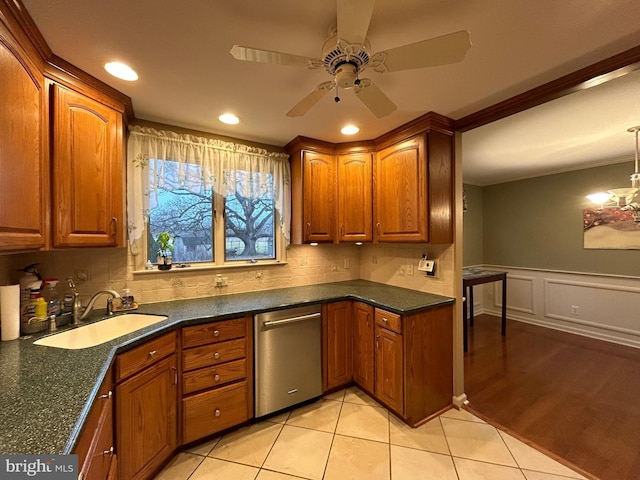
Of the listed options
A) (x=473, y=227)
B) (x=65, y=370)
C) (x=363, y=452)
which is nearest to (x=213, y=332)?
(x=65, y=370)

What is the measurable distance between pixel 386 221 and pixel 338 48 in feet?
5.36

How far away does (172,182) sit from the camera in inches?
86.7

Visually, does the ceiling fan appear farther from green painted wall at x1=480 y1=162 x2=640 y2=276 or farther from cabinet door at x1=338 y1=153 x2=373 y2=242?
green painted wall at x1=480 y1=162 x2=640 y2=276

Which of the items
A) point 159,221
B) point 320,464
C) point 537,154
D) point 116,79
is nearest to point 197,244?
point 159,221

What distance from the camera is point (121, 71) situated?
1.50m

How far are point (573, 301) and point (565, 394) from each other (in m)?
2.19

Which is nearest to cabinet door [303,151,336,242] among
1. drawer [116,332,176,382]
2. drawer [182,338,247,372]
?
drawer [182,338,247,372]

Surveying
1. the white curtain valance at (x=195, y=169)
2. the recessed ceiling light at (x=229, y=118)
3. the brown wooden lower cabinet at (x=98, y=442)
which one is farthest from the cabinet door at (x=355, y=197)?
the brown wooden lower cabinet at (x=98, y=442)

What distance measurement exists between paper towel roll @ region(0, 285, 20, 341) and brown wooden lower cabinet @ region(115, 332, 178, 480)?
0.61 m

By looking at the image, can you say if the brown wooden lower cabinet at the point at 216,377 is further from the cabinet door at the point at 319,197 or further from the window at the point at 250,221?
the cabinet door at the point at 319,197

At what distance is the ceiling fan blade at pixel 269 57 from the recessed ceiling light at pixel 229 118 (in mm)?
1100

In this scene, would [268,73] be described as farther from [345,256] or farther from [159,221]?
[345,256]

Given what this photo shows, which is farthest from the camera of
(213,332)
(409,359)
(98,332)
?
(409,359)

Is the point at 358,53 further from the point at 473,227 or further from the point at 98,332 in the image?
the point at 473,227
